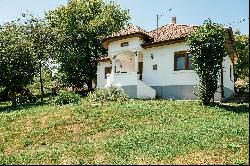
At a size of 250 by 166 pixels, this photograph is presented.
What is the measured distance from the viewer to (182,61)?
28703 millimetres

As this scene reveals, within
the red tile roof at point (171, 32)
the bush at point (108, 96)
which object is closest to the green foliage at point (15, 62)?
the bush at point (108, 96)

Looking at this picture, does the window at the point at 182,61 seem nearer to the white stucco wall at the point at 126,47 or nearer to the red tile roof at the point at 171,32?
the red tile roof at the point at 171,32

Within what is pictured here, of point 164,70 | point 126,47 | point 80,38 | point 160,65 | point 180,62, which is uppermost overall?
point 80,38

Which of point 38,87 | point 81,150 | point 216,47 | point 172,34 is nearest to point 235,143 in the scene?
point 81,150

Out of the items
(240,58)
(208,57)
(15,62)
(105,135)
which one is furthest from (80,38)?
(105,135)

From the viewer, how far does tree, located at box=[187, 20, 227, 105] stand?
904 inches

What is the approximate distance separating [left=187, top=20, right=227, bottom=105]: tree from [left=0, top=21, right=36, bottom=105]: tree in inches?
651

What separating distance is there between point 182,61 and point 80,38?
17647mm

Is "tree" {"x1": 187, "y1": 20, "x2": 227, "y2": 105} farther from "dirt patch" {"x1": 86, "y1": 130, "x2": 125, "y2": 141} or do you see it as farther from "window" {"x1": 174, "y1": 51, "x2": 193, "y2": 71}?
"dirt patch" {"x1": 86, "y1": 130, "x2": 125, "y2": 141}

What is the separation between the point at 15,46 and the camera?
32.6m

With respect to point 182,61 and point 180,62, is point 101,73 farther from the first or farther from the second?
point 182,61

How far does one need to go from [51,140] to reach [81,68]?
84.0ft

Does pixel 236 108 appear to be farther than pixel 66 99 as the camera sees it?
No

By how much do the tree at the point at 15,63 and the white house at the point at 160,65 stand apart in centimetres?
740
